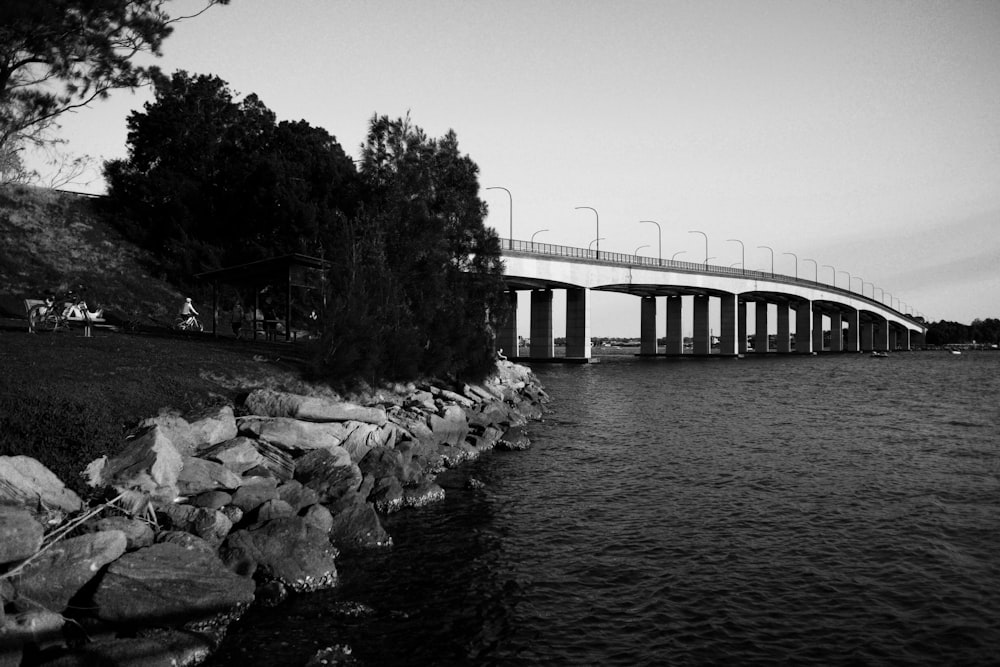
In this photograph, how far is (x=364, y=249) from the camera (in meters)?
25.9

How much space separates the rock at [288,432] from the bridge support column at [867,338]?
650 feet

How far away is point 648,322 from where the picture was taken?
119 m

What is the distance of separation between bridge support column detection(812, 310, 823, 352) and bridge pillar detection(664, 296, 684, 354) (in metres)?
54.3

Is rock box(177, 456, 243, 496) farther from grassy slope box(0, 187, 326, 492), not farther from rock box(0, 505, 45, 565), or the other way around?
rock box(0, 505, 45, 565)

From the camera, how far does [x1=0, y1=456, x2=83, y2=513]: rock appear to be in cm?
993

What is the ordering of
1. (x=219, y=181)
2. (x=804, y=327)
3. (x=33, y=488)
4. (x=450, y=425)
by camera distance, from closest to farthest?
(x=33, y=488), (x=450, y=425), (x=219, y=181), (x=804, y=327)

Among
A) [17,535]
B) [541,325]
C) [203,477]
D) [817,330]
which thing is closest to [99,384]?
[203,477]

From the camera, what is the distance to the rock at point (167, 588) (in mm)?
9031

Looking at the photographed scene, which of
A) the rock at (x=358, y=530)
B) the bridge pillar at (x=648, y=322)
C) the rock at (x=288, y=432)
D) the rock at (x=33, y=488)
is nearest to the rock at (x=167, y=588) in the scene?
the rock at (x=33, y=488)

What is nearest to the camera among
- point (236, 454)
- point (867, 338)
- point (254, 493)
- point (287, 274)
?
point (254, 493)

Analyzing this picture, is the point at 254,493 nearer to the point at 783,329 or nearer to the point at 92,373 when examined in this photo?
the point at 92,373

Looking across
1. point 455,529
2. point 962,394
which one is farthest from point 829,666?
point 962,394

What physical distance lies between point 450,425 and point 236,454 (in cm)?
1042

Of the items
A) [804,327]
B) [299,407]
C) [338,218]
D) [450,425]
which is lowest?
[450,425]
